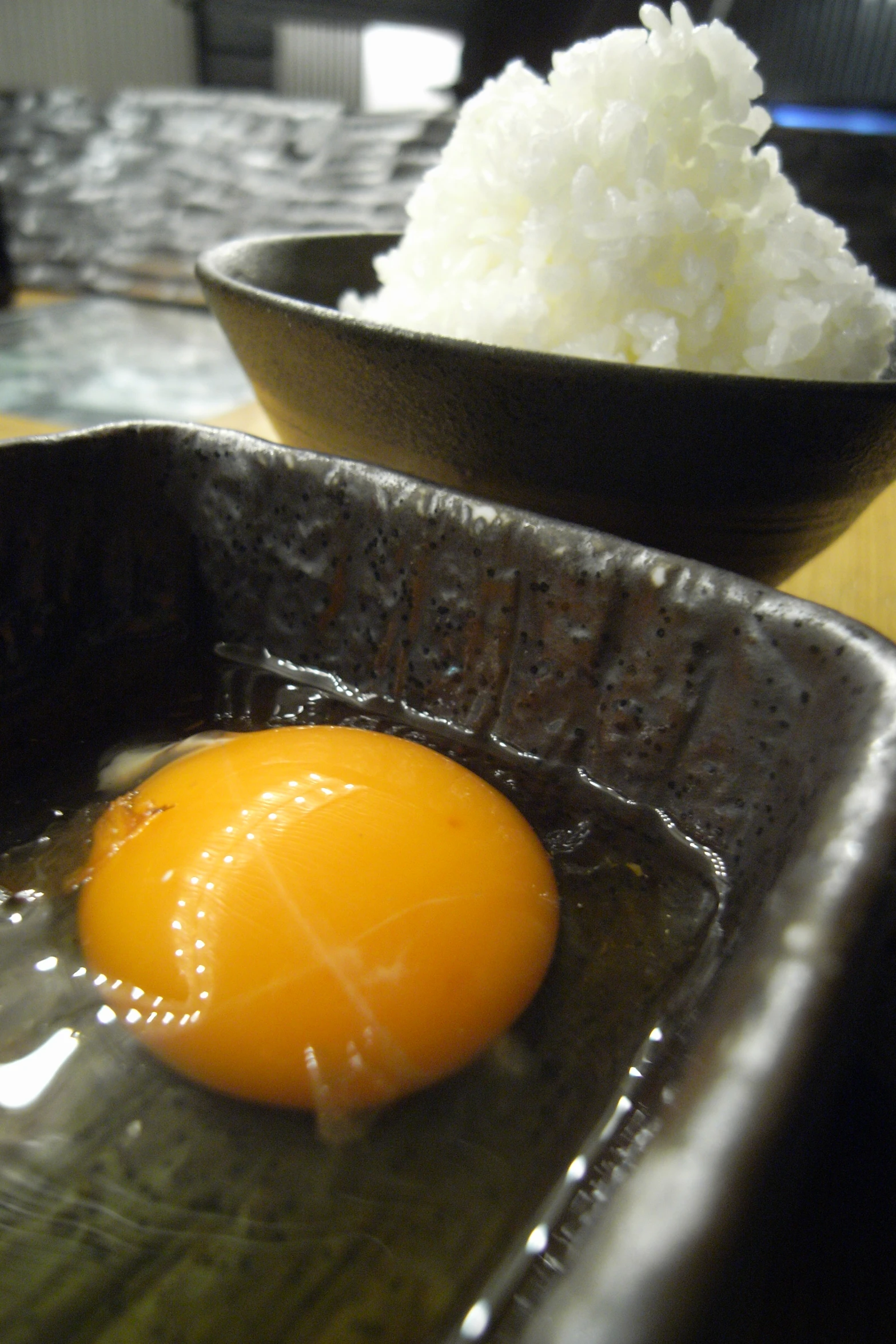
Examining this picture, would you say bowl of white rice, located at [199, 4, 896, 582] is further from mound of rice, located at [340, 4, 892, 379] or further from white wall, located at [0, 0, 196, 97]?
white wall, located at [0, 0, 196, 97]

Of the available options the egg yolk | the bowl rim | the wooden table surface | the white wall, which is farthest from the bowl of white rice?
the white wall

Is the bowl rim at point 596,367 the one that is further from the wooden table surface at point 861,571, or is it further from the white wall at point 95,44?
the white wall at point 95,44

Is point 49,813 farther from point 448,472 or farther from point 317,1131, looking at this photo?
point 448,472

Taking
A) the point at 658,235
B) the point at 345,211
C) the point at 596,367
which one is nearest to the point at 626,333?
the point at 658,235

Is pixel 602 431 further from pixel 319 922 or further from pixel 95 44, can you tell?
pixel 95 44

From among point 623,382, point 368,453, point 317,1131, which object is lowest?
point 317,1131

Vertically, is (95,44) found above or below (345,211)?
above

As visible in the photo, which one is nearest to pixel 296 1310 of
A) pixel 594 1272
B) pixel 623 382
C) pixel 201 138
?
pixel 594 1272
